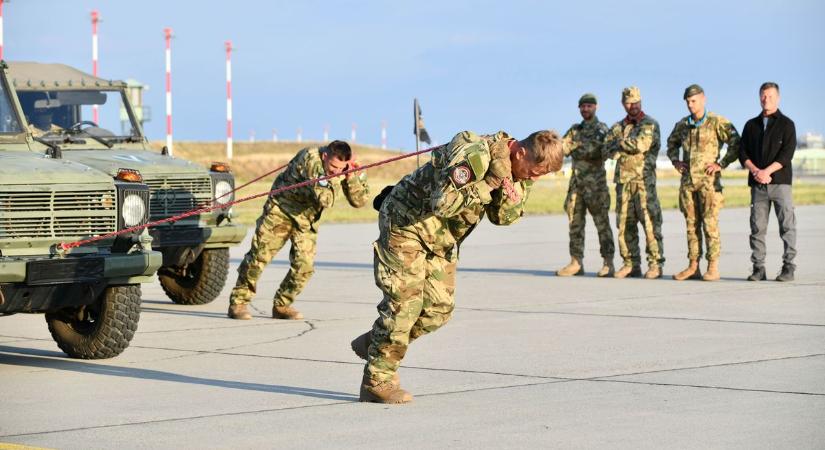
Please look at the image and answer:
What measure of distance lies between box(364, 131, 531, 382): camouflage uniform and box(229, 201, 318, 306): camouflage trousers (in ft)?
13.0

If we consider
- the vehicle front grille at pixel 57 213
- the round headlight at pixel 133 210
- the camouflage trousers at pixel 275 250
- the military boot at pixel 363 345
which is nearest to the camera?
the military boot at pixel 363 345

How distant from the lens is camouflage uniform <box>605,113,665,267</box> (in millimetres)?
14844

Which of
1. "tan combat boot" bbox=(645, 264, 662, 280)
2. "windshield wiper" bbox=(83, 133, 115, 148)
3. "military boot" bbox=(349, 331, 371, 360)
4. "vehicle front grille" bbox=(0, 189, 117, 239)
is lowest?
"tan combat boot" bbox=(645, 264, 662, 280)

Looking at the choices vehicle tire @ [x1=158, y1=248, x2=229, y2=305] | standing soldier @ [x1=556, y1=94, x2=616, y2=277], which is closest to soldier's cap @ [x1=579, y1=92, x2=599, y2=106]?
standing soldier @ [x1=556, y1=94, x2=616, y2=277]

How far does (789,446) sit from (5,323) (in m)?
7.39

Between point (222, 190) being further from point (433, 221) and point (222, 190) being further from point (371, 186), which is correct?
point (371, 186)

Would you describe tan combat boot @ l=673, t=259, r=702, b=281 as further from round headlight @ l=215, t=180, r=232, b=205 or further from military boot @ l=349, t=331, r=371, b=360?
military boot @ l=349, t=331, r=371, b=360

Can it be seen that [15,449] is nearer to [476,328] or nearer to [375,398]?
[375,398]

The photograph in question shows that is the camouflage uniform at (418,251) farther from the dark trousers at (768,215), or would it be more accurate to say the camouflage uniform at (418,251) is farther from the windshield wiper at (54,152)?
the dark trousers at (768,215)

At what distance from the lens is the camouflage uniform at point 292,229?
11.5m

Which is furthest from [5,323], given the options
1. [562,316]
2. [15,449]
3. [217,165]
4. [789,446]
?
[789,446]

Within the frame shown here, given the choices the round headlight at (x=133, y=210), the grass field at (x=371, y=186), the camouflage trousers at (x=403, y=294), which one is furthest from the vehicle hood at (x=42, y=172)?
the grass field at (x=371, y=186)

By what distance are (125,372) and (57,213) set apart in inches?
45.4

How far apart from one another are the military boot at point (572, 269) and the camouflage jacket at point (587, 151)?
799mm
